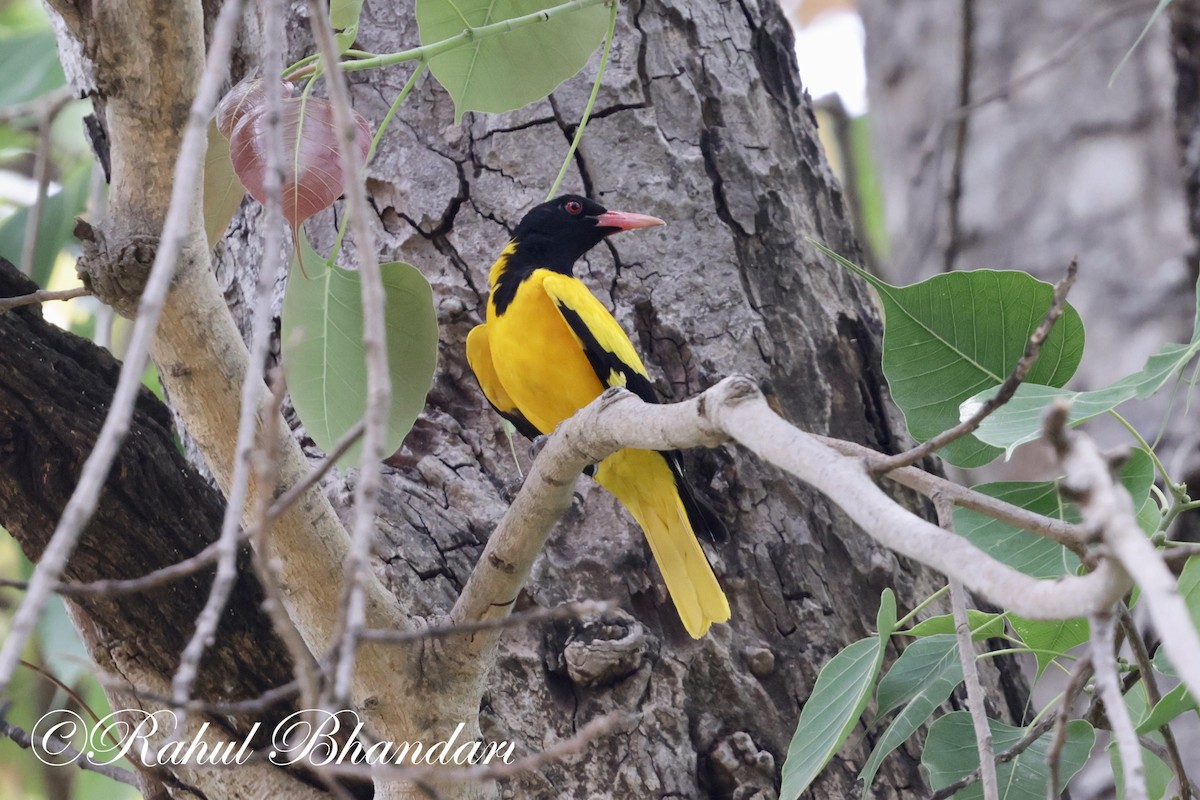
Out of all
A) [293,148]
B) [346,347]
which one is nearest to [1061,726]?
[346,347]

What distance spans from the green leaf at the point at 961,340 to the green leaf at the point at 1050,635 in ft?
0.97

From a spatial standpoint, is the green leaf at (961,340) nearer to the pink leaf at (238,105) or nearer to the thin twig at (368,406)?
the thin twig at (368,406)

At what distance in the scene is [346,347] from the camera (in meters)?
2.00

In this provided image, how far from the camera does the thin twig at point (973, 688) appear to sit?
1.31 m

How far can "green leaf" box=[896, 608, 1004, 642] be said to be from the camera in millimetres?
1908

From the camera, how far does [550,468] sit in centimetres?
184

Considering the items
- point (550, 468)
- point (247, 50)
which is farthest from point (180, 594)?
point (247, 50)

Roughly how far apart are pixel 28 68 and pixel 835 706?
12.3 ft

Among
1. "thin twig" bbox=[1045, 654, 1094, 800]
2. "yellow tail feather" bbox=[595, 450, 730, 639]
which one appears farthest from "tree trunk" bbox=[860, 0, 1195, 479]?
"thin twig" bbox=[1045, 654, 1094, 800]

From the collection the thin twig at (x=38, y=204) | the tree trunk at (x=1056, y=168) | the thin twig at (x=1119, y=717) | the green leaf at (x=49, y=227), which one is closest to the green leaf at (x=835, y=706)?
the thin twig at (x=1119, y=717)

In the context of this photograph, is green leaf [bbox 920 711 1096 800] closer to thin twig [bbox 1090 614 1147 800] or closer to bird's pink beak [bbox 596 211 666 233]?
thin twig [bbox 1090 614 1147 800]

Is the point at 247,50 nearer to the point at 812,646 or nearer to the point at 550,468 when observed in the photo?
the point at 550,468

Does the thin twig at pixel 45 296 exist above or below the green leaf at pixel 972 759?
below

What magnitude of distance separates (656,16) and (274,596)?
252 cm
